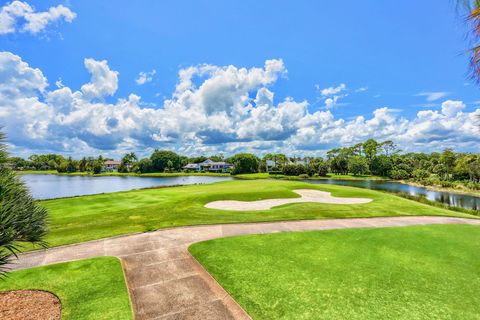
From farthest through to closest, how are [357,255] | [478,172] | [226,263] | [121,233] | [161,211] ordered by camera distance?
[478,172], [161,211], [121,233], [357,255], [226,263]

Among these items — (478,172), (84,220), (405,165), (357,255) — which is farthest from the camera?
(405,165)

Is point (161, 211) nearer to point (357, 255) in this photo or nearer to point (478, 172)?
point (357, 255)

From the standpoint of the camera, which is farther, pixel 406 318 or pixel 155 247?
pixel 155 247

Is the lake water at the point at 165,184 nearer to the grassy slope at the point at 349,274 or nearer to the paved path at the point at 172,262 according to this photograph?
the paved path at the point at 172,262

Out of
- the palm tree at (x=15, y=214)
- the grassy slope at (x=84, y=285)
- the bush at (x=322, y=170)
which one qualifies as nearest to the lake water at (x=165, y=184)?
the bush at (x=322, y=170)

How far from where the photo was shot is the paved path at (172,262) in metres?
4.83

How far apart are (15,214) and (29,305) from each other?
2.94 metres

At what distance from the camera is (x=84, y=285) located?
5672 mm

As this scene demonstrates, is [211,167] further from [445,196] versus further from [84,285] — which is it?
[84,285]

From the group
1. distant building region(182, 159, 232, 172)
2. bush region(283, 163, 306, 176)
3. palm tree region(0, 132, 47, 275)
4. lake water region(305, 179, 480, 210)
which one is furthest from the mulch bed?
distant building region(182, 159, 232, 172)

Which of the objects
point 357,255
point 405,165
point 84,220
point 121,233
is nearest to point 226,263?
point 357,255

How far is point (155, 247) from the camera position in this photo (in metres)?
8.29

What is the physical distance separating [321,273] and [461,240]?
7158 millimetres

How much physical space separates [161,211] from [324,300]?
11648 mm
